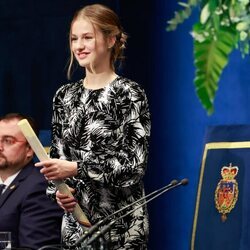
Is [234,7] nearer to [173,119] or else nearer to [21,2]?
[173,119]

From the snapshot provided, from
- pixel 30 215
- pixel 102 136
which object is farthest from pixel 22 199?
pixel 102 136

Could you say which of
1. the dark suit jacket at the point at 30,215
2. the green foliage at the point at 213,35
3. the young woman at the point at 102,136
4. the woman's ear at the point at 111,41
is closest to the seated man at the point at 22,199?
the dark suit jacket at the point at 30,215

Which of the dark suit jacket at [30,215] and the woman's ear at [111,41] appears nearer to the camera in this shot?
the woman's ear at [111,41]

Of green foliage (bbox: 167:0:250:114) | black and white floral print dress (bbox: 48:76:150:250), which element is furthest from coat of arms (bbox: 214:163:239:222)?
green foliage (bbox: 167:0:250:114)

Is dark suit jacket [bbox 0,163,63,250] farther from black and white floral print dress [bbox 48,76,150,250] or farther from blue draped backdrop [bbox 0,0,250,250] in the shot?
blue draped backdrop [bbox 0,0,250,250]

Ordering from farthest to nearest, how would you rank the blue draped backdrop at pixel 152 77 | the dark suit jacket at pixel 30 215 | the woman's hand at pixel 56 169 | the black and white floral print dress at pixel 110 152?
1. the blue draped backdrop at pixel 152 77
2. the dark suit jacket at pixel 30 215
3. the black and white floral print dress at pixel 110 152
4. the woman's hand at pixel 56 169

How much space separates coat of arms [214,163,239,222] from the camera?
11.1 ft

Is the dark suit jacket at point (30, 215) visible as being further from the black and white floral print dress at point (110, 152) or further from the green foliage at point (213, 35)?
the green foliage at point (213, 35)

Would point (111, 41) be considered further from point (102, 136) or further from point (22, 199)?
point (22, 199)

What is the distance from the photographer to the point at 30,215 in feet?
11.8

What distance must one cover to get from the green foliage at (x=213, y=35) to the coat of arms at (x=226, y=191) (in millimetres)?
1614

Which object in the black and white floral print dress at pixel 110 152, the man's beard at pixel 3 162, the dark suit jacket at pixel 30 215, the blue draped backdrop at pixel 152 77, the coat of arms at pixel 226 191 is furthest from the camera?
the blue draped backdrop at pixel 152 77

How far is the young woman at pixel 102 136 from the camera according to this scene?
3.08 m

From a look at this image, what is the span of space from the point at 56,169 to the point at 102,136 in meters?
0.24
